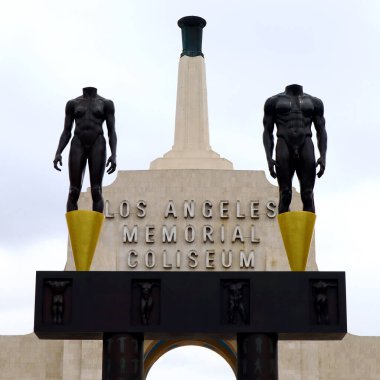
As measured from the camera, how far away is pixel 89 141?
68.7 feet

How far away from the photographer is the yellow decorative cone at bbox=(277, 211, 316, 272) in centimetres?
2033

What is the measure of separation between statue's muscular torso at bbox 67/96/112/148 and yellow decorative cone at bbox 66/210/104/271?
53.2 inches

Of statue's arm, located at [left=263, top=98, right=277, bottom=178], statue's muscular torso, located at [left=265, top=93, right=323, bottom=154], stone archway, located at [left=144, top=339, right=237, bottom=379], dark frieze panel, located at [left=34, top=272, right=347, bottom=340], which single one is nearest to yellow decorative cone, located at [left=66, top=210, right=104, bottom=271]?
dark frieze panel, located at [left=34, top=272, right=347, bottom=340]

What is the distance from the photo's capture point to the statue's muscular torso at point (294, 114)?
20688 millimetres

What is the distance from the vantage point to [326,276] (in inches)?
771

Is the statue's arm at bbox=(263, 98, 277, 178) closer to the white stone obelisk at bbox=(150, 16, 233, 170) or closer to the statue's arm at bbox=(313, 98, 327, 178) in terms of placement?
the statue's arm at bbox=(313, 98, 327, 178)

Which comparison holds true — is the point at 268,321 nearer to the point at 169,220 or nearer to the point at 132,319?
the point at 132,319

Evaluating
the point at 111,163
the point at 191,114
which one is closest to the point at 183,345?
the point at 191,114

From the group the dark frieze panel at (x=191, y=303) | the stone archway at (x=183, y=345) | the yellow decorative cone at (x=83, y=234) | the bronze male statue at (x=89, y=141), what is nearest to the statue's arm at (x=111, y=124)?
the bronze male statue at (x=89, y=141)

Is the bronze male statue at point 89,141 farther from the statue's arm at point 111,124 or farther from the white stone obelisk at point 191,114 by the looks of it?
the white stone obelisk at point 191,114

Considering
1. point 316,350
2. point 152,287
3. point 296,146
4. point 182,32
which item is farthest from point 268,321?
point 182,32

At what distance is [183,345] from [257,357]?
25.1 meters

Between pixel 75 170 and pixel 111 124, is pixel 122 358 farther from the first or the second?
pixel 111 124

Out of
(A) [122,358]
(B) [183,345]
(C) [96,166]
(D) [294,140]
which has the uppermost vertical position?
(D) [294,140]
